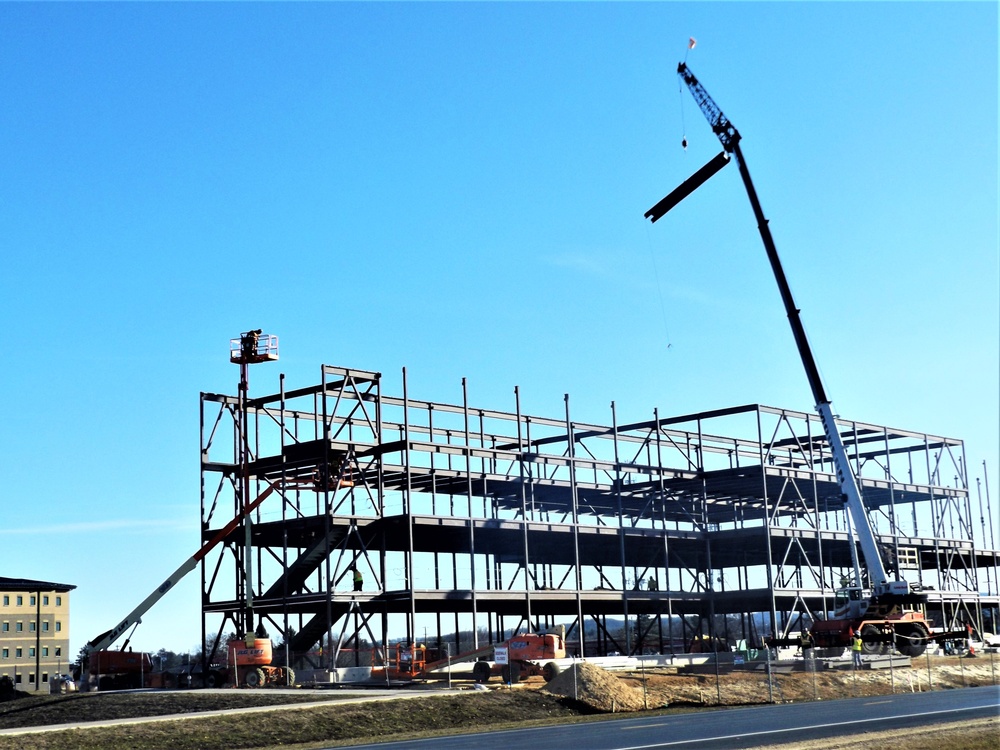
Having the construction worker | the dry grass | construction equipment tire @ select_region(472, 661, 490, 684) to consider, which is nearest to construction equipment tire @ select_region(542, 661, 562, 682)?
the dry grass

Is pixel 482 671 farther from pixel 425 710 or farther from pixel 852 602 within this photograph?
pixel 852 602

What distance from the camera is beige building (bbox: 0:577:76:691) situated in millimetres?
125875

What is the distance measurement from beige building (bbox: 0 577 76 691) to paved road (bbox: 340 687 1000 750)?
10137 centimetres

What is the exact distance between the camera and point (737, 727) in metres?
33.4

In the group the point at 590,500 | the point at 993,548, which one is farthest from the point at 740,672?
the point at 993,548

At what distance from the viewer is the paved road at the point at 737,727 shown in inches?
1167

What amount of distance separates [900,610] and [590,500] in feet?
80.5

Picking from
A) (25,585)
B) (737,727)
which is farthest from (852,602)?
(25,585)

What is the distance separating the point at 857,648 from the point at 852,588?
581cm

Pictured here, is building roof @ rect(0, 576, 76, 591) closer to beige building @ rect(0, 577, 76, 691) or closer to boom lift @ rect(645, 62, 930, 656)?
beige building @ rect(0, 577, 76, 691)

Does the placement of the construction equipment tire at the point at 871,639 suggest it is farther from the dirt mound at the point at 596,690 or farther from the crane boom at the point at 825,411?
the dirt mound at the point at 596,690

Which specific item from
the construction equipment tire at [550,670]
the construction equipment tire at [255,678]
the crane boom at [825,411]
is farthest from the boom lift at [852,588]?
the construction equipment tire at [255,678]

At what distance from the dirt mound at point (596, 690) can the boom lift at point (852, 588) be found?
19.9 m

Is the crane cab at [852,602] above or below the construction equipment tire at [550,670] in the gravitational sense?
above
